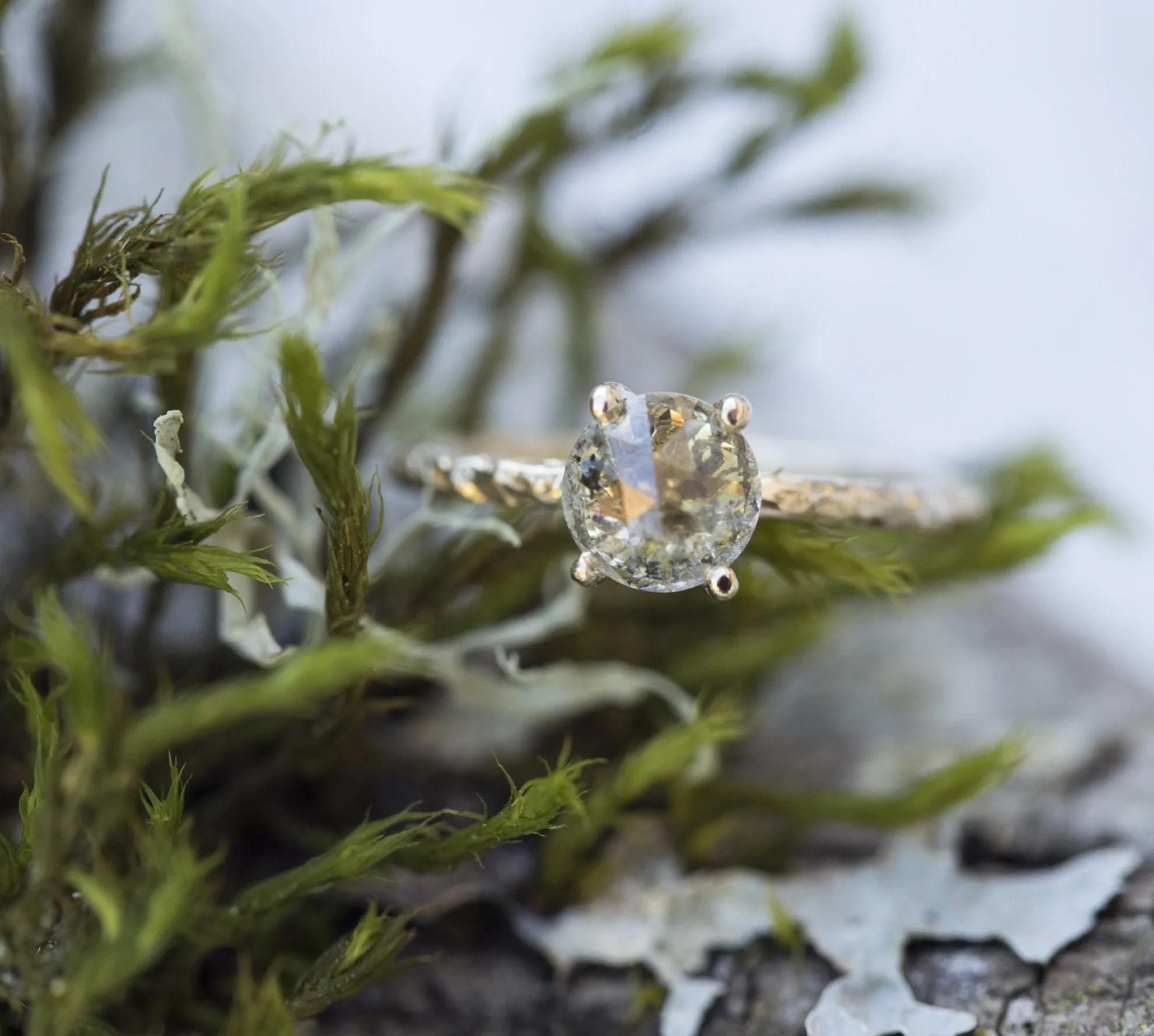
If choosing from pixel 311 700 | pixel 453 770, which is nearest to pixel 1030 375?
pixel 453 770

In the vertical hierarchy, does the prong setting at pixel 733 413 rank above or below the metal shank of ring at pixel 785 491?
above

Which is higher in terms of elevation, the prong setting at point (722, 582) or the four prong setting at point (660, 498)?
the four prong setting at point (660, 498)

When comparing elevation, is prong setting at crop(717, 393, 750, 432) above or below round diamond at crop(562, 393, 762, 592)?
above

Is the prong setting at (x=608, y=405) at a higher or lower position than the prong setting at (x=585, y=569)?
higher

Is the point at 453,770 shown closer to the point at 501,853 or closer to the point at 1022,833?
the point at 501,853

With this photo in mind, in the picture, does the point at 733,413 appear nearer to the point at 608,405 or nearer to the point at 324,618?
the point at 608,405
